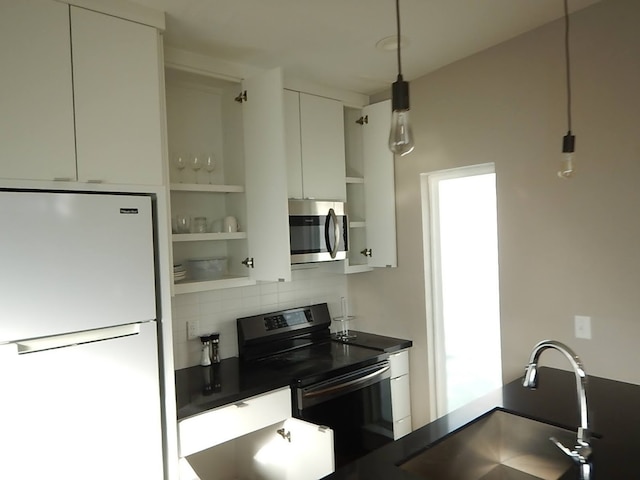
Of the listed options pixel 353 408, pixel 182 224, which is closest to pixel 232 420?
pixel 353 408

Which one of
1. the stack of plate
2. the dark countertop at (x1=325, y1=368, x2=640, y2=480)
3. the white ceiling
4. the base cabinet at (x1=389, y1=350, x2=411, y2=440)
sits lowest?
the base cabinet at (x1=389, y1=350, x2=411, y2=440)

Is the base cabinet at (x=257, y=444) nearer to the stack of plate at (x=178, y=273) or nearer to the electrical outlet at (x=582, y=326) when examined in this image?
the stack of plate at (x=178, y=273)

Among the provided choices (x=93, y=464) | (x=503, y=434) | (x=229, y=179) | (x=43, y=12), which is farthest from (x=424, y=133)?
(x=93, y=464)

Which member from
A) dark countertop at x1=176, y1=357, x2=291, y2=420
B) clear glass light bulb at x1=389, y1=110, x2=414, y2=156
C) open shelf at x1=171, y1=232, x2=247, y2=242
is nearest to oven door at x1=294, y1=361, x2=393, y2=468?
dark countertop at x1=176, y1=357, x2=291, y2=420

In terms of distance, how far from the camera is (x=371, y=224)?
127 inches

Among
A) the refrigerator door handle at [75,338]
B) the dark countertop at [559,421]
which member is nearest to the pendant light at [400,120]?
the dark countertop at [559,421]

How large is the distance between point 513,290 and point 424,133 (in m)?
1.15

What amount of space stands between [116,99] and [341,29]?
1133 mm

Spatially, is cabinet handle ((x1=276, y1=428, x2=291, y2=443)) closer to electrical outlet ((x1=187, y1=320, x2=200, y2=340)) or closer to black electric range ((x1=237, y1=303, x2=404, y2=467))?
black electric range ((x1=237, y1=303, x2=404, y2=467))

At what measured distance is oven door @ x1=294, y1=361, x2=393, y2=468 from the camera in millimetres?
2410

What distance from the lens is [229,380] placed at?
7.79ft

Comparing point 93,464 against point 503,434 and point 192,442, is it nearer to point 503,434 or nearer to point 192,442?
point 192,442

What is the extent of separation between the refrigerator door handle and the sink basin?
1185 millimetres

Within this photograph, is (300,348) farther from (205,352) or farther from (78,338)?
(78,338)
